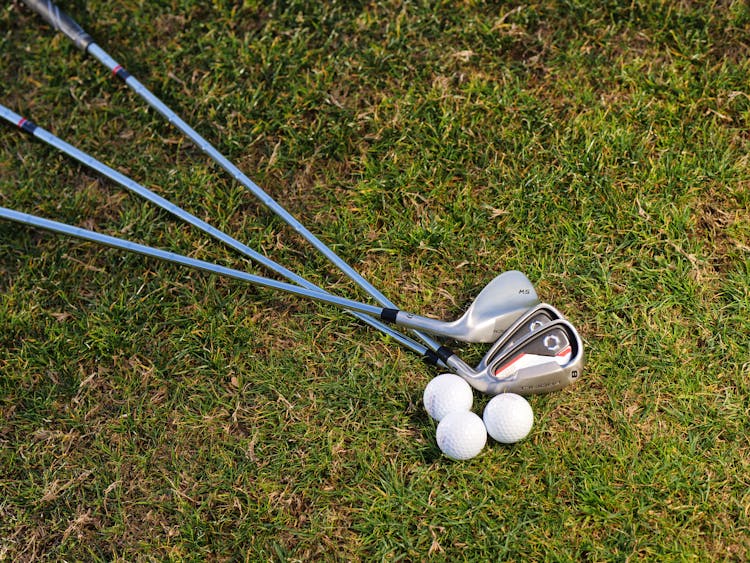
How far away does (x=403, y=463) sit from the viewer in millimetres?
3256

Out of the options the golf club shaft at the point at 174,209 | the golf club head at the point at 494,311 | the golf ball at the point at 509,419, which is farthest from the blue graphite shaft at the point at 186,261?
the golf ball at the point at 509,419

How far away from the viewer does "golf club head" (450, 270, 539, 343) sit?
3.38 m

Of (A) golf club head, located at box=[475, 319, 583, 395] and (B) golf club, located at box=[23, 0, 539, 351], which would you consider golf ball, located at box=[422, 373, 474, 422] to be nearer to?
(A) golf club head, located at box=[475, 319, 583, 395]

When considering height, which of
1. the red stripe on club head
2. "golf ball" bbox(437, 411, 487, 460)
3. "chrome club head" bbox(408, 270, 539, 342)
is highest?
"chrome club head" bbox(408, 270, 539, 342)

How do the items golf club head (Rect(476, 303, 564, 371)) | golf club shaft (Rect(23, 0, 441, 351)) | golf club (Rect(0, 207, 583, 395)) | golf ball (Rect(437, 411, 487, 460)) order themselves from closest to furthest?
golf ball (Rect(437, 411, 487, 460)) < golf club (Rect(0, 207, 583, 395)) < golf club head (Rect(476, 303, 564, 371)) < golf club shaft (Rect(23, 0, 441, 351))

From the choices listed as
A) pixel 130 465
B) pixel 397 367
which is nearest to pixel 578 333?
pixel 397 367

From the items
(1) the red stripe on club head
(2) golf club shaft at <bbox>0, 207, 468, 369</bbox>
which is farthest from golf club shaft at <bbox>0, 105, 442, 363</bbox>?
(1) the red stripe on club head

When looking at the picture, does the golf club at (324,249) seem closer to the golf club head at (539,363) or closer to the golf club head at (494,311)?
the golf club head at (494,311)

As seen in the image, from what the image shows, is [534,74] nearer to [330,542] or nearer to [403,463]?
[403,463]

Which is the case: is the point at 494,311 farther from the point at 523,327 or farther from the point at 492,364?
the point at 492,364

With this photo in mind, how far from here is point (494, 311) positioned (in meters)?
3.39

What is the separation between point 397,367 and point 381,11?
7.46 ft

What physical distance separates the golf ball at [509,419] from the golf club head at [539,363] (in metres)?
0.08

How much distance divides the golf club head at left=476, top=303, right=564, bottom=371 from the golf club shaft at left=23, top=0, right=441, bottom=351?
266 mm
